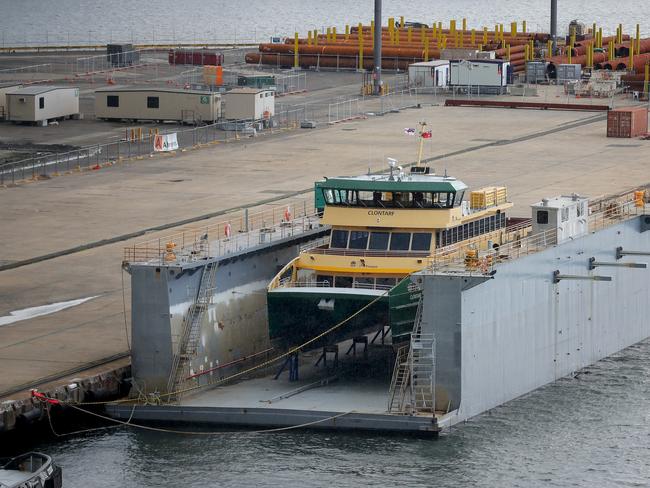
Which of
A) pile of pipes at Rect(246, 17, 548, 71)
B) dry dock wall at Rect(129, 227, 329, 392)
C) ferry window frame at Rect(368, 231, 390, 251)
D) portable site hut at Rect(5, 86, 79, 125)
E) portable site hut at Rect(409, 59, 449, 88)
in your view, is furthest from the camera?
pile of pipes at Rect(246, 17, 548, 71)

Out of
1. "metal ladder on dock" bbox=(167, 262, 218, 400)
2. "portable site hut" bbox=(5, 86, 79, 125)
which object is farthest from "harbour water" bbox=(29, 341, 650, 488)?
"portable site hut" bbox=(5, 86, 79, 125)

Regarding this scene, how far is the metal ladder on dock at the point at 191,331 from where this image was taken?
46438 millimetres

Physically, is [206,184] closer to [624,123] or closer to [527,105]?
[624,123]

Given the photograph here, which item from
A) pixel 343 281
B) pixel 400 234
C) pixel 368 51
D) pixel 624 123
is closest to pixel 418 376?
pixel 343 281

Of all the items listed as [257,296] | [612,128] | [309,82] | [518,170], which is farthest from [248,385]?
[309,82]

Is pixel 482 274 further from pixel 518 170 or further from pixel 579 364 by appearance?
pixel 518 170

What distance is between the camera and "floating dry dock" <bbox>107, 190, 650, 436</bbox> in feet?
147

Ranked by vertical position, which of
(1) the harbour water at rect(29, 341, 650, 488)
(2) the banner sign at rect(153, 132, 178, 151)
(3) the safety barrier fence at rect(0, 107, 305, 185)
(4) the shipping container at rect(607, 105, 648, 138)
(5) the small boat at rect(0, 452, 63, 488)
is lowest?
(1) the harbour water at rect(29, 341, 650, 488)

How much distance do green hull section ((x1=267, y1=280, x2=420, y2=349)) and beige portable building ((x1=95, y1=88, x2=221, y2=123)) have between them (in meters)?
60.6

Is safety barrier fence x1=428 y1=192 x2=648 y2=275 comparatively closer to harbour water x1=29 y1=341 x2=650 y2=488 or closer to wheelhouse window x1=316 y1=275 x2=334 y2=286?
wheelhouse window x1=316 y1=275 x2=334 y2=286

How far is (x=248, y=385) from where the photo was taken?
48.4 metres

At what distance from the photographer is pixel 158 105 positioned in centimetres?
10925

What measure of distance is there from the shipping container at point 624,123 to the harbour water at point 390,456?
53.3 m

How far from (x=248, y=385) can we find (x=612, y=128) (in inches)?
2189
